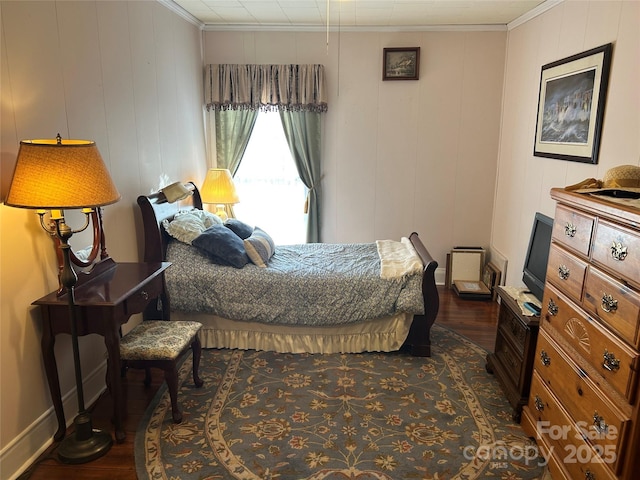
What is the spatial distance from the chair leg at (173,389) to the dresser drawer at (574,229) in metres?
2.12

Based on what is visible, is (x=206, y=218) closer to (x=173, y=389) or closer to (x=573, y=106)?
(x=173, y=389)

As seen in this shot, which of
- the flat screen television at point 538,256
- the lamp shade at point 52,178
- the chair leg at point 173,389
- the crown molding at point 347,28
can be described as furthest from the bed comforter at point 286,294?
the crown molding at point 347,28

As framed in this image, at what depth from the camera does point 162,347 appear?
2480mm

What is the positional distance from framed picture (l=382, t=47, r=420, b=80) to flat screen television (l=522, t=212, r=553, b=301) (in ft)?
7.49

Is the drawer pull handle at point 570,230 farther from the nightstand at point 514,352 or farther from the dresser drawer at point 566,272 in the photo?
the nightstand at point 514,352

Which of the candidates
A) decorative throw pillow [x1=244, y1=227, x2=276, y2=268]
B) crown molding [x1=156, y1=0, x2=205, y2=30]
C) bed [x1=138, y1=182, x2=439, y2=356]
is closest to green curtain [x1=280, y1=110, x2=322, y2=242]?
crown molding [x1=156, y1=0, x2=205, y2=30]

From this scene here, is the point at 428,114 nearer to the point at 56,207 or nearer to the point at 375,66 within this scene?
the point at 375,66

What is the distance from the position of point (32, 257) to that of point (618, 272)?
2.62 meters

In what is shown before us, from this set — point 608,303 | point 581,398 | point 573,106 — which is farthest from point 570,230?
point 573,106

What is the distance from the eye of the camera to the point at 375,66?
4.69 meters

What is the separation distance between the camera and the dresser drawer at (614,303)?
5.27 feet

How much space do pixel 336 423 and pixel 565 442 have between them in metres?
1.16

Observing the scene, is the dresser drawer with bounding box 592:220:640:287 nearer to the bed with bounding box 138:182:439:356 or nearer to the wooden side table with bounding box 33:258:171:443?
the bed with bounding box 138:182:439:356

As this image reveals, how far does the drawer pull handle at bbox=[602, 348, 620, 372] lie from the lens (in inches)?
66.9
